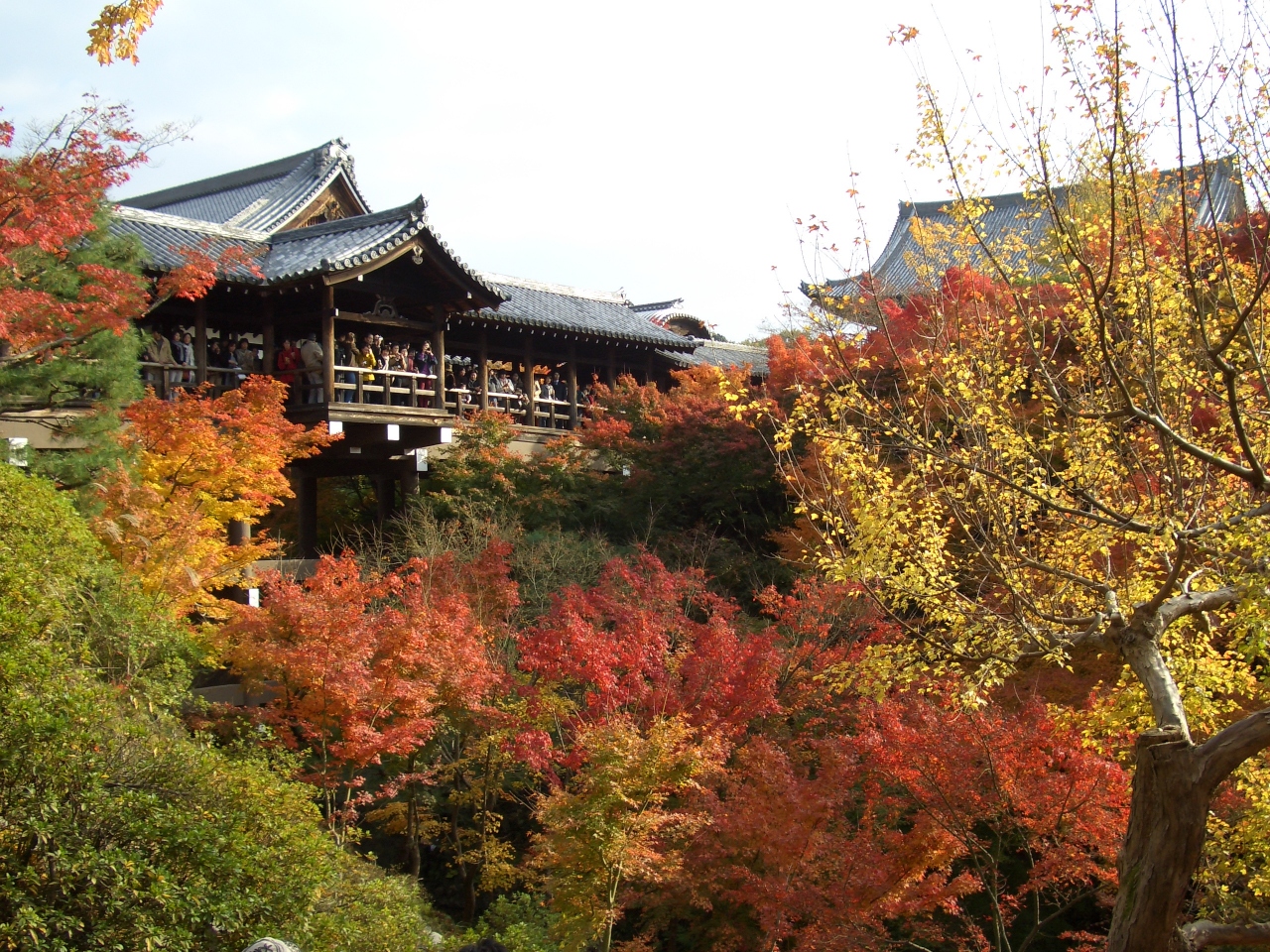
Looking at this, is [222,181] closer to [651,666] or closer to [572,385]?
[572,385]

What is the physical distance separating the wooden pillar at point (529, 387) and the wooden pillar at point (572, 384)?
0.80 meters

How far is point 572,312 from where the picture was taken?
79.9ft

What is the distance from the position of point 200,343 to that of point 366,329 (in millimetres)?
3781

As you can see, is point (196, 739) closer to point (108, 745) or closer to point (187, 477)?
point (108, 745)

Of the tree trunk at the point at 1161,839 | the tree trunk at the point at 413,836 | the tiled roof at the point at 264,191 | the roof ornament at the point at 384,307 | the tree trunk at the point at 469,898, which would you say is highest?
the tiled roof at the point at 264,191

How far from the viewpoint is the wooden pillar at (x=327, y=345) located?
16125 millimetres

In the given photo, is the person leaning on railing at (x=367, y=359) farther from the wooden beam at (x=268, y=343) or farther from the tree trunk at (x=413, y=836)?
the tree trunk at (x=413, y=836)

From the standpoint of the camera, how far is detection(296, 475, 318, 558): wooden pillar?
1927 cm

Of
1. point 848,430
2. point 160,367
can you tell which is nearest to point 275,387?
point 160,367

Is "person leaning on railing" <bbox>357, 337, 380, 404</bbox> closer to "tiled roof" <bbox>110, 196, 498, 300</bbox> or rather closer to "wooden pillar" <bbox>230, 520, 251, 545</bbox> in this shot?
"tiled roof" <bbox>110, 196, 498, 300</bbox>

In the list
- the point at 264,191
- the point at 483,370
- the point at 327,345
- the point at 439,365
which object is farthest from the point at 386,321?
the point at 264,191

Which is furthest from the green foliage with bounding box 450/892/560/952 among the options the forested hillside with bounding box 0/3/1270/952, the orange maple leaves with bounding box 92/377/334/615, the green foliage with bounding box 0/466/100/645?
the orange maple leaves with bounding box 92/377/334/615

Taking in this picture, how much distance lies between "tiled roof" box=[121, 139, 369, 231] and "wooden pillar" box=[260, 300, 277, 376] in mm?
4619

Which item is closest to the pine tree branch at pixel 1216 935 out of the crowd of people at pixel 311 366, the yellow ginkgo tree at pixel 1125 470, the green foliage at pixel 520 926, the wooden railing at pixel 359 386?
the yellow ginkgo tree at pixel 1125 470
